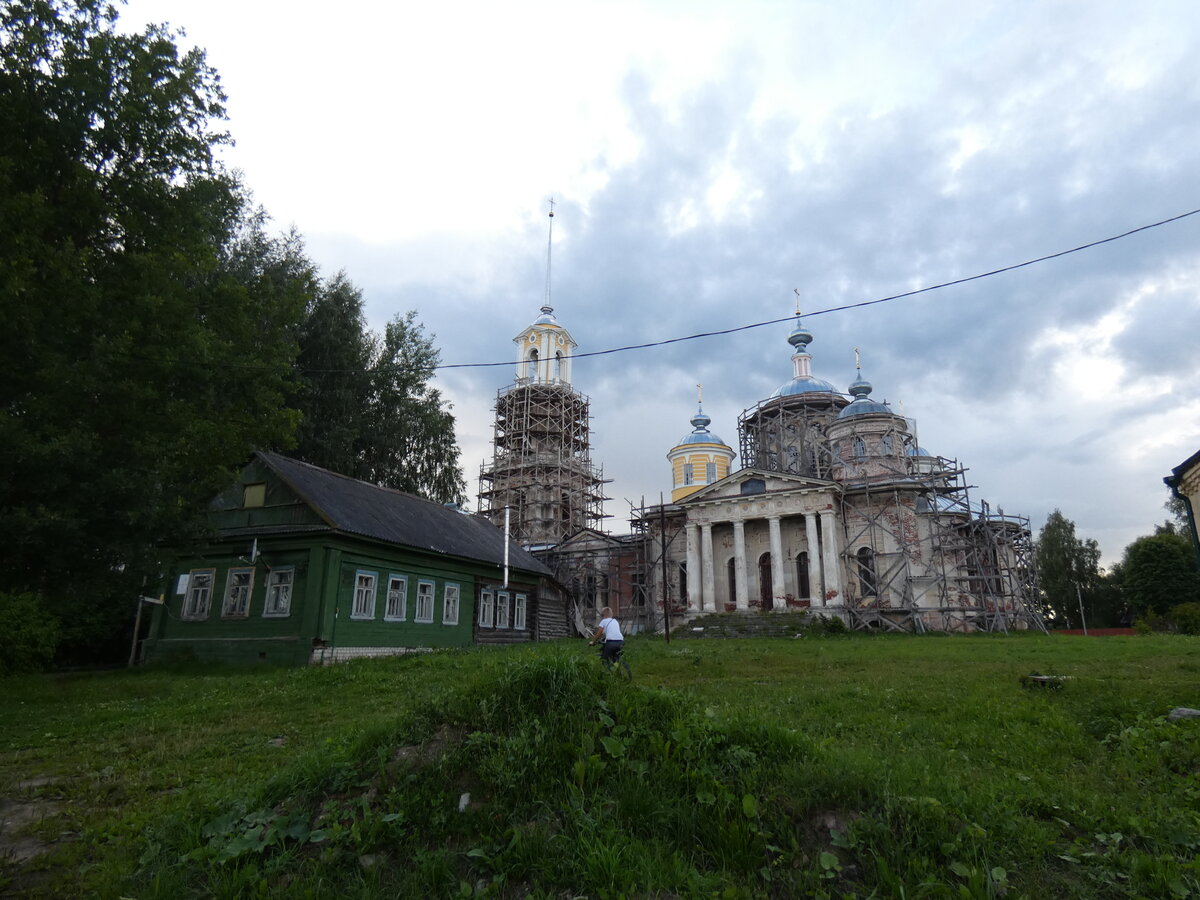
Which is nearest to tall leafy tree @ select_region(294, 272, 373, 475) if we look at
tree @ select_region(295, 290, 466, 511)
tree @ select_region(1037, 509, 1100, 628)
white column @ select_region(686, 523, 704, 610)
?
tree @ select_region(295, 290, 466, 511)

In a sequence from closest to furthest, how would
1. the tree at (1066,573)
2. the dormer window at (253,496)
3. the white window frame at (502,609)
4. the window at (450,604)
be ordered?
the dormer window at (253,496) < the window at (450,604) < the white window frame at (502,609) < the tree at (1066,573)

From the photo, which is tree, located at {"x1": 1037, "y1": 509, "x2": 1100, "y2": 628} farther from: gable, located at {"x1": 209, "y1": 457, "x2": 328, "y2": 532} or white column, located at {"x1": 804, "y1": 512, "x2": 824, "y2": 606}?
gable, located at {"x1": 209, "y1": 457, "x2": 328, "y2": 532}

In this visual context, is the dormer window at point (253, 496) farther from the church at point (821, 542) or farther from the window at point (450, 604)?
the church at point (821, 542)

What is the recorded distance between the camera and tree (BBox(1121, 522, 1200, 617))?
41219 millimetres

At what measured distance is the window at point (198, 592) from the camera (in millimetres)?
22297

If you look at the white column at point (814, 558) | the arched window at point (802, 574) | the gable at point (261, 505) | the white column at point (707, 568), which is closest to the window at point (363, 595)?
the gable at point (261, 505)

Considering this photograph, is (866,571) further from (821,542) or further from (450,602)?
(450,602)

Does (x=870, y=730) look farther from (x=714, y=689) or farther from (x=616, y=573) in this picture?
(x=616, y=573)

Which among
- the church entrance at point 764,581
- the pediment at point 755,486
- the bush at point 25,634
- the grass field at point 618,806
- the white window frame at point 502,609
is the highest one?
the pediment at point 755,486

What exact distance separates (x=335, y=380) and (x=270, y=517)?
12422mm

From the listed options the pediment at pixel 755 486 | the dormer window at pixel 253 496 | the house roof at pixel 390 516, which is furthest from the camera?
the pediment at pixel 755 486

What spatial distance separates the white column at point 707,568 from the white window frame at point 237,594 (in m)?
23.0

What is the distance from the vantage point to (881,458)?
4147 centimetres

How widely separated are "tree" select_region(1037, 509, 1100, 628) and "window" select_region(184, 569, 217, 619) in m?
52.4
